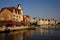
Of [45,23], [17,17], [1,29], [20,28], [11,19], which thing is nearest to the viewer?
[1,29]

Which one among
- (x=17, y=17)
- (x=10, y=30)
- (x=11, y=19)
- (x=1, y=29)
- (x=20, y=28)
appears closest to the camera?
(x=1, y=29)

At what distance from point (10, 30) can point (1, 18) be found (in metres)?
22.9

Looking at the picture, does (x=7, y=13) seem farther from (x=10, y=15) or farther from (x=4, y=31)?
(x=4, y=31)

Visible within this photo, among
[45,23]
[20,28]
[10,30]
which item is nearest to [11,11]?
[20,28]

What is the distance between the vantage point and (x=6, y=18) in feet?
247

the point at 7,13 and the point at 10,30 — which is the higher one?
the point at 7,13

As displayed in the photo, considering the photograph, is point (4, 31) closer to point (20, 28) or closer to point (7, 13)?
point (20, 28)

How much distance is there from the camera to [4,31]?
49906 millimetres

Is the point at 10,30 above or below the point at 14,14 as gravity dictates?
below

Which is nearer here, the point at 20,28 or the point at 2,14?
the point at 20,28

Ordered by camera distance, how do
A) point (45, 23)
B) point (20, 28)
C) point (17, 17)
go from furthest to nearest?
point (45, 23) < point (17, 17) < point (20, 28)

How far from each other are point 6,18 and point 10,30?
21.7 metres

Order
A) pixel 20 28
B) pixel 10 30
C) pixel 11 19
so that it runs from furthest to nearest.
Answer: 1. pixel 11 19
2. pixel 20 28
3. pixel 10 30

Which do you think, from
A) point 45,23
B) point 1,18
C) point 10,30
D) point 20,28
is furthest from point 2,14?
point 45,23
